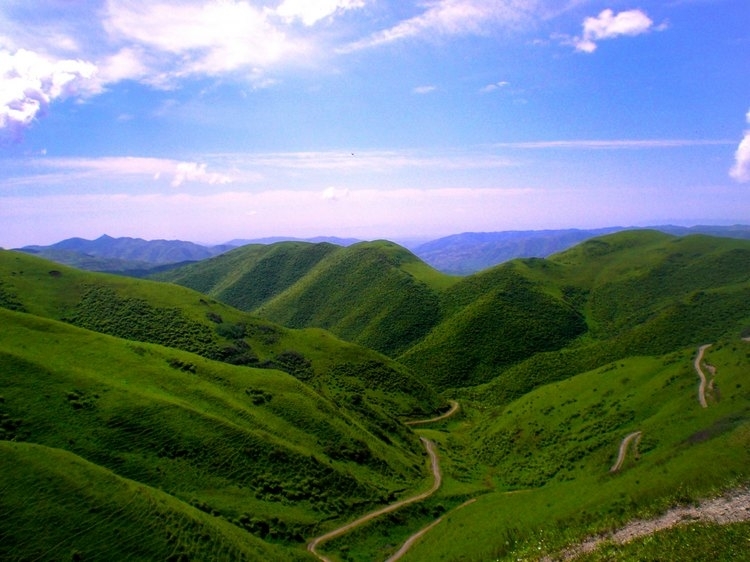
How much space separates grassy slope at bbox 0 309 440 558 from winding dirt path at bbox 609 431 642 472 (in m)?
20.0

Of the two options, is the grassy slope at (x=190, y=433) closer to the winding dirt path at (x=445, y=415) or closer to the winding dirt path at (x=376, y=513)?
the winding dirt path at (x=376, y=513)

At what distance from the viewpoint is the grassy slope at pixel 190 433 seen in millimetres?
34469

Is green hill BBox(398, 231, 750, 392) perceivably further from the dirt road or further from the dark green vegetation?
the dirt road

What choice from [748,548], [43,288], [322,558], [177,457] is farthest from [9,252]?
[748,548]

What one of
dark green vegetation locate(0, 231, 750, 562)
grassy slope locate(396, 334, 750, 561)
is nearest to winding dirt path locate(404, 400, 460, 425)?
dark green vegetation locate(0, 231, 750, 562)

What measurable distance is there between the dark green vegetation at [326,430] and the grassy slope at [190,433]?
175 mm

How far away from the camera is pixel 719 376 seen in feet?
153

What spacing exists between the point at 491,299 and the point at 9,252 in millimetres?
112959

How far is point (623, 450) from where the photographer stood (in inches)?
1642

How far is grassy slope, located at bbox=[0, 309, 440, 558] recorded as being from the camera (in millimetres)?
34469

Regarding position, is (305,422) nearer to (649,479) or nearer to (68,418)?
(68,418)

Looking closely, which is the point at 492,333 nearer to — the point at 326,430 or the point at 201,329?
the point at 201,329

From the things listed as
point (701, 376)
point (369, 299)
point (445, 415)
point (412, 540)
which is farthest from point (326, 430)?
point (369, 299)

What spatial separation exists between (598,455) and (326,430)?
27405mm
